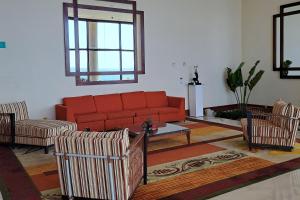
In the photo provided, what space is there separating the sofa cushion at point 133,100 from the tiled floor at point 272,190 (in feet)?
14.1

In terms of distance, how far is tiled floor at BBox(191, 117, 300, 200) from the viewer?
3355mm

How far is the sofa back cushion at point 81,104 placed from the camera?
6803 millimetres

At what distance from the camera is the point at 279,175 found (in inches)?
158

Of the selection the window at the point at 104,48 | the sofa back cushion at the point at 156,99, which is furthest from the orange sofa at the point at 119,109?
the window at the point at 104,48

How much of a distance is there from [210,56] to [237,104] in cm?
194

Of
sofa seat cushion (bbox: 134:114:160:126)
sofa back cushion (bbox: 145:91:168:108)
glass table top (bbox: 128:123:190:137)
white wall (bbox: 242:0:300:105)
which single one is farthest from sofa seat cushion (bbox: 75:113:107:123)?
white wall (bbox: 242:0:300:105)

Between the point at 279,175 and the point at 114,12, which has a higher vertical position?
the point at 114,12

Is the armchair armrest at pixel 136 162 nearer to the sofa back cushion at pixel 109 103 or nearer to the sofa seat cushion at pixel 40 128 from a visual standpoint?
the sofa seat cushion at pixel 40 128

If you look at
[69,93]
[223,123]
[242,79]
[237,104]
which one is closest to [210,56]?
[242,79]

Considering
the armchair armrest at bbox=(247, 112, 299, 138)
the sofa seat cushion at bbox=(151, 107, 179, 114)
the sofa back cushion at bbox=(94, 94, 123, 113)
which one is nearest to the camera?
the armchair armrest at bbox=(247, 112, 299, 138)

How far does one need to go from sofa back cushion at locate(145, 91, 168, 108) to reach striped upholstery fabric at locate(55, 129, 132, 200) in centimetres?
480

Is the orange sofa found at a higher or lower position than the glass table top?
higher

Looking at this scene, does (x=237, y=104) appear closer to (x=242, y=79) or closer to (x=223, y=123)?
(x=242, y=79)

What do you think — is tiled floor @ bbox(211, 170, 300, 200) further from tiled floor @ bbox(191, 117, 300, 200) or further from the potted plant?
the potted plant
